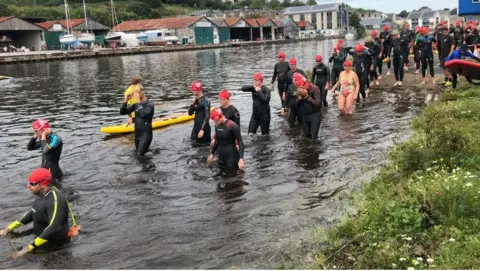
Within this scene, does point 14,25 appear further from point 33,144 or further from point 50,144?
point 50,144

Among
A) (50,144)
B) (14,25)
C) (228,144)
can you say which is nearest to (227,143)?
(228,144)

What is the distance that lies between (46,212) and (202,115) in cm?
613

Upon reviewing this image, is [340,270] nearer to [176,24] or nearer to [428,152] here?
[428,152]

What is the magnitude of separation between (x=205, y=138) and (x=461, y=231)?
8473 mm

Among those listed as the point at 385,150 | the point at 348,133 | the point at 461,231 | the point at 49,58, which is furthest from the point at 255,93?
the point at 49,58

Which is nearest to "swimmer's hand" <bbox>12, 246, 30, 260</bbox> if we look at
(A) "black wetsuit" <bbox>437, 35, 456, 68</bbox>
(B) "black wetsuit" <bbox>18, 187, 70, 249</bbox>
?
(B) "black wetsuit" <bbox>18, 187, 70, 249</bbox>

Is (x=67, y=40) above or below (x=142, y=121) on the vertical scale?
above

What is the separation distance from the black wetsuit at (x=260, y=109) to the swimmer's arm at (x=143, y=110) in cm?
279

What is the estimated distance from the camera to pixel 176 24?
105562mm

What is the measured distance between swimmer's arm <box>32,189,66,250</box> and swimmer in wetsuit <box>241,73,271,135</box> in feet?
23.4

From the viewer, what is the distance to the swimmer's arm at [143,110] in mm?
11541

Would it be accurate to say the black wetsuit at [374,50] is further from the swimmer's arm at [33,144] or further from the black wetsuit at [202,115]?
the swimmer's arm at [33,144]

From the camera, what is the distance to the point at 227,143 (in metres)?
10.2

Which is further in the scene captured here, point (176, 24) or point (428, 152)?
point (176, 24)
